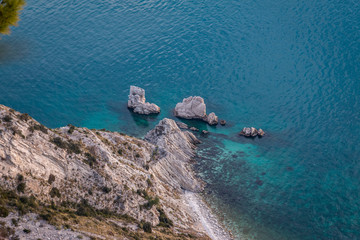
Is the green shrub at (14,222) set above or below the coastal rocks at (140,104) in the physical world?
below

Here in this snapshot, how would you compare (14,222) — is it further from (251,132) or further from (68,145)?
(251,132)

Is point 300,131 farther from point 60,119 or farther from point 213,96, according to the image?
point 60,119

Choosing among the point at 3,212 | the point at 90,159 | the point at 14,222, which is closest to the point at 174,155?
the point at 90,159

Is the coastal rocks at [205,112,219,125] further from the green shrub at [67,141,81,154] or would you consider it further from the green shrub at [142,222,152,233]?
the green shrub at [67,141,81,154]

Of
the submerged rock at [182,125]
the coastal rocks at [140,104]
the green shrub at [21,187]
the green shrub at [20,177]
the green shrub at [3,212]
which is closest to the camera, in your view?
the green shrub at [3,212]

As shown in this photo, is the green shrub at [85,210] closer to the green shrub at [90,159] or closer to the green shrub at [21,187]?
the green shrub at [90,159]

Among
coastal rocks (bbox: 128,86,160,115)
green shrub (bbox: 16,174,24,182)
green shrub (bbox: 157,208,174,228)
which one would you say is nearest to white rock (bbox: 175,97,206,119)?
coastal rocks (bbox: 128,86,160,115)

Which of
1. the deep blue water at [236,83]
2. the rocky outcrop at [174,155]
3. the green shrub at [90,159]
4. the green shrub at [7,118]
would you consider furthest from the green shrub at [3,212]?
the deep blue water at [236,83]
